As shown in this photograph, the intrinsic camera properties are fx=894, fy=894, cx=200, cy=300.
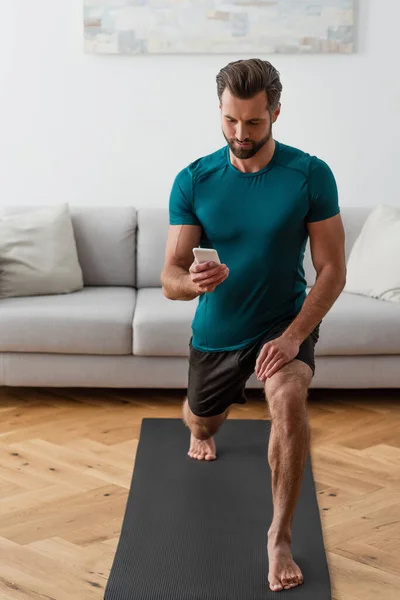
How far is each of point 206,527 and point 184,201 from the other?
3.00 feet

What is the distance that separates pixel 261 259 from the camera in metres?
2.50

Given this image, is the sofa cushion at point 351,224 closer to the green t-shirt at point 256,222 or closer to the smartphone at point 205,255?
the green t-shirt at point 256,222

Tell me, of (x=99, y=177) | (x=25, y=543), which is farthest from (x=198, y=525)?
(x=99, y=177)

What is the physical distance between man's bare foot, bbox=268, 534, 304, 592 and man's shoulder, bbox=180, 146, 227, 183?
3.30 ft

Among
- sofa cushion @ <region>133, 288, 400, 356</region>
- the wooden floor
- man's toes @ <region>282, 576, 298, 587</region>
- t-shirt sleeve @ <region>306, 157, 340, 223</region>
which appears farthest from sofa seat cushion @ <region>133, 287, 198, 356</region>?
man's toes @ <region>282, 576, 298, 587</region>

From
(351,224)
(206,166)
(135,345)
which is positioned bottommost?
(135,345)

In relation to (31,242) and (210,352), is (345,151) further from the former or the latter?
(210,352)

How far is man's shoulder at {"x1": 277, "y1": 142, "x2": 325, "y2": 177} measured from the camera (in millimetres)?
2463

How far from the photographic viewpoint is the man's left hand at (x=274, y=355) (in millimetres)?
2340

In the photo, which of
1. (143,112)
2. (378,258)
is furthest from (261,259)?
(143,112)

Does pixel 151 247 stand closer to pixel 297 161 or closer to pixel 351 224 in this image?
pixel 351 224

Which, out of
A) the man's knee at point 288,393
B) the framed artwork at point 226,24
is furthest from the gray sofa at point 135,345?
the framed artwork at point 226,24

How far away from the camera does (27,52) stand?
4.40 metres

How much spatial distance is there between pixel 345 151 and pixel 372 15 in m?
0.67
